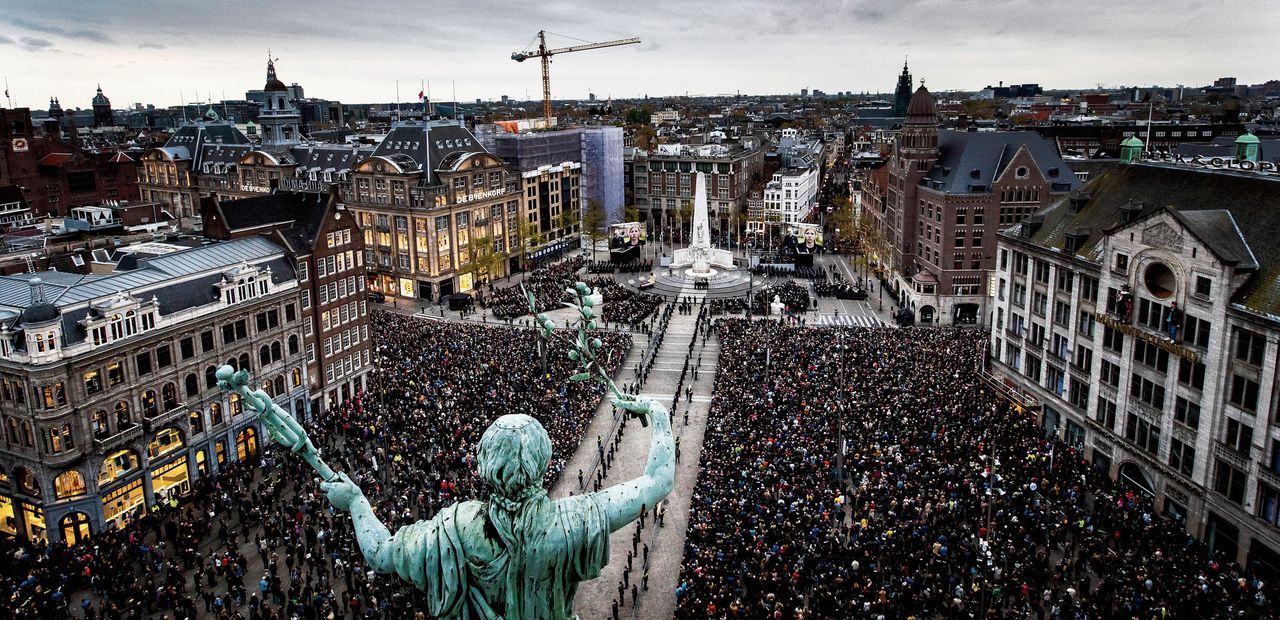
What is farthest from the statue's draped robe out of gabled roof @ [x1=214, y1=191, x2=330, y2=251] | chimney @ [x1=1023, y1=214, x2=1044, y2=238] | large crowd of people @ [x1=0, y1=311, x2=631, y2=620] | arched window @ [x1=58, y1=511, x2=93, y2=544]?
chimney @ [x1=1023, y1=214, x2=1044, y2=238]

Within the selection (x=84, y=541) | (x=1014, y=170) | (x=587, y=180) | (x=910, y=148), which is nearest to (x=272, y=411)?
(x=84, y=541)

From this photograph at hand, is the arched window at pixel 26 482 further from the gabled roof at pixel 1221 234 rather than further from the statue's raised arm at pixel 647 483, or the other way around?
the gabled roof at pixel 1221 234

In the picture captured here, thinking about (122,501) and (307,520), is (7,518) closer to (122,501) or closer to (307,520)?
(122,501)

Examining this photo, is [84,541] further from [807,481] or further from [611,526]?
[611,526]

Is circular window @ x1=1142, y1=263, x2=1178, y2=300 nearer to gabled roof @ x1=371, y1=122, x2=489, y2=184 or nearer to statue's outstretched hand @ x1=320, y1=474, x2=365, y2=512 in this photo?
statue's outstretched hand @ x1=320, y1=474, x2=365, y2=512

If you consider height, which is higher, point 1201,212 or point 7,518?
point 1201,212

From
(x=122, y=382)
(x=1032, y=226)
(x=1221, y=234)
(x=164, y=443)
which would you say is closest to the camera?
(x=1221, y=234)

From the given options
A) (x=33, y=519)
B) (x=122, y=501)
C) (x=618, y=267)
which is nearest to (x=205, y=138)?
(x=618, y=267)
